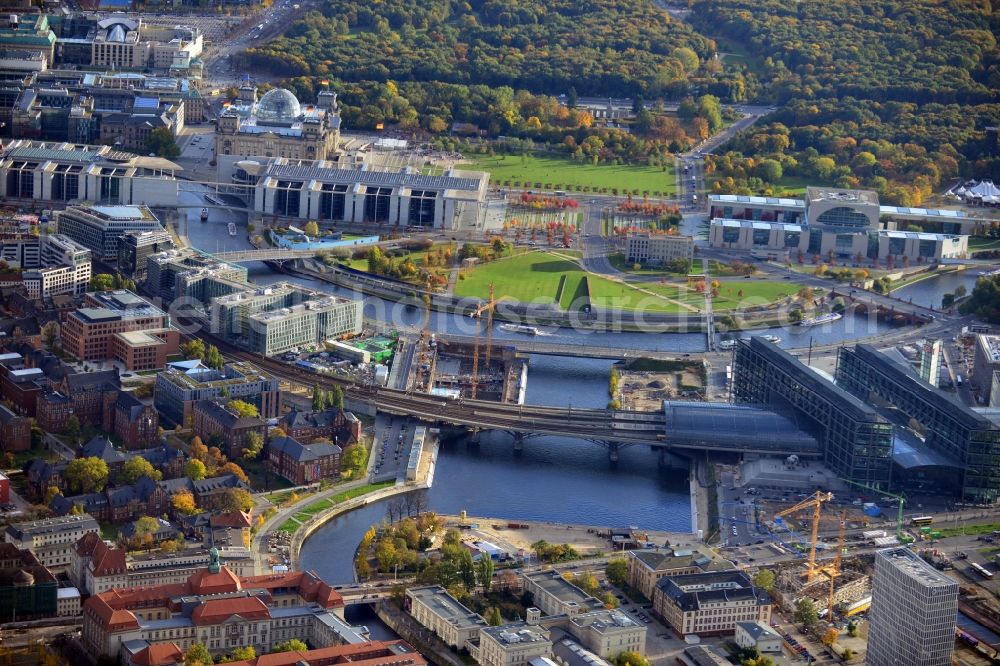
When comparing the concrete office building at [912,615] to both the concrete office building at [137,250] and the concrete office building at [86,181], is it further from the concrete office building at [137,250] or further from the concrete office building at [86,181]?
the concrete office building at [86,181]

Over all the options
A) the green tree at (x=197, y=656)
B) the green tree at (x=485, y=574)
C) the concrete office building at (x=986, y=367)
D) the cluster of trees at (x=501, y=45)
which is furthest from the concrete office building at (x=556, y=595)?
the cluster of trees at (x=501, y=45)

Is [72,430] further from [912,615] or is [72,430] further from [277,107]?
[277,107]

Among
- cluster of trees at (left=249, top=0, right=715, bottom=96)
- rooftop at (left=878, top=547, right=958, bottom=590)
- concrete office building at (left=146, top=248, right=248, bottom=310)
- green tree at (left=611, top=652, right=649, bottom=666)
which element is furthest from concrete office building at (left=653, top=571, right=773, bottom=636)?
cluster of trees at (left=249, top=0, right=715, bottom=96)

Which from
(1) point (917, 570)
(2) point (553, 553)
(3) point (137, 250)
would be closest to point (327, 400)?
(2) point (553, 553)

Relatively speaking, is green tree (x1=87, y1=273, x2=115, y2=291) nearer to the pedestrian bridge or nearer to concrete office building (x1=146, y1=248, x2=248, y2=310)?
concrete office building (x1=146, y1=248, x2=248, y2=310)

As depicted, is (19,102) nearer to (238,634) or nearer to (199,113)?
(199,113)

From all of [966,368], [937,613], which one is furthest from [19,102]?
[937,613]

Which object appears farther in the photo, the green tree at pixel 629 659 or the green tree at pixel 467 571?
the green tree at pixel 467 571
